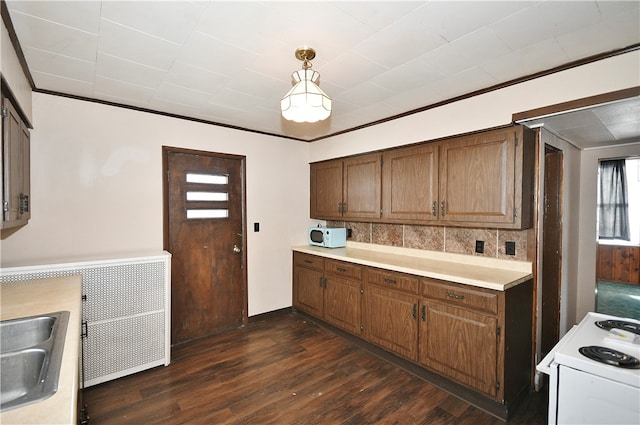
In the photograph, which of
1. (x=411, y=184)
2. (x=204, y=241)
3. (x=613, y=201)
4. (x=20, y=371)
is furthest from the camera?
(x=613, y=201)

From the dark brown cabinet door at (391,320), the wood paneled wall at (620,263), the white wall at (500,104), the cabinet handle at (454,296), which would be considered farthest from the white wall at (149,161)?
the wood paneled wall at (620,263)

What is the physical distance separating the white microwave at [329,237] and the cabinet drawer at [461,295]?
1.53 metres

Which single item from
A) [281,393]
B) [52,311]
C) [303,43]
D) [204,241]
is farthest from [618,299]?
[52,311]

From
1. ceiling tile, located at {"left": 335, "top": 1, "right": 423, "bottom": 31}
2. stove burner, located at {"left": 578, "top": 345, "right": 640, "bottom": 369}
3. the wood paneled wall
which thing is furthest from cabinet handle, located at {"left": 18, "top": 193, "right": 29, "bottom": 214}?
the wood paneled wall

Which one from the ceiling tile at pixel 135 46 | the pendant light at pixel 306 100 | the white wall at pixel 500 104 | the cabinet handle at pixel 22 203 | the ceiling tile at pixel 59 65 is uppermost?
the ceiling tile at pixel 135 46

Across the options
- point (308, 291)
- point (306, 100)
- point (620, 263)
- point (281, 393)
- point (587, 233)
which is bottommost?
point (281, 393)

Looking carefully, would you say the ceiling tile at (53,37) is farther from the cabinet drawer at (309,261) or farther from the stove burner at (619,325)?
the stove burner at (619,325)

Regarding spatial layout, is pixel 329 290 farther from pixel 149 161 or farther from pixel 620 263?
pixel 620 263

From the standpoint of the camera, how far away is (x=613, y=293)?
4266mm

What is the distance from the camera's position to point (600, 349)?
5.05 ft

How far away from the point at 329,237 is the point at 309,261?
1.30 ft

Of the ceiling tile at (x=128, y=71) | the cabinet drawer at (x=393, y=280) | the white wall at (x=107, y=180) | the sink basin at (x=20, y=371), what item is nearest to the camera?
the sink basin at (x=20, y=371)

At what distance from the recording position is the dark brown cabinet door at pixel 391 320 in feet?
8.63

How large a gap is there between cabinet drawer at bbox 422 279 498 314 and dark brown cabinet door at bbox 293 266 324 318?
4.74ft
